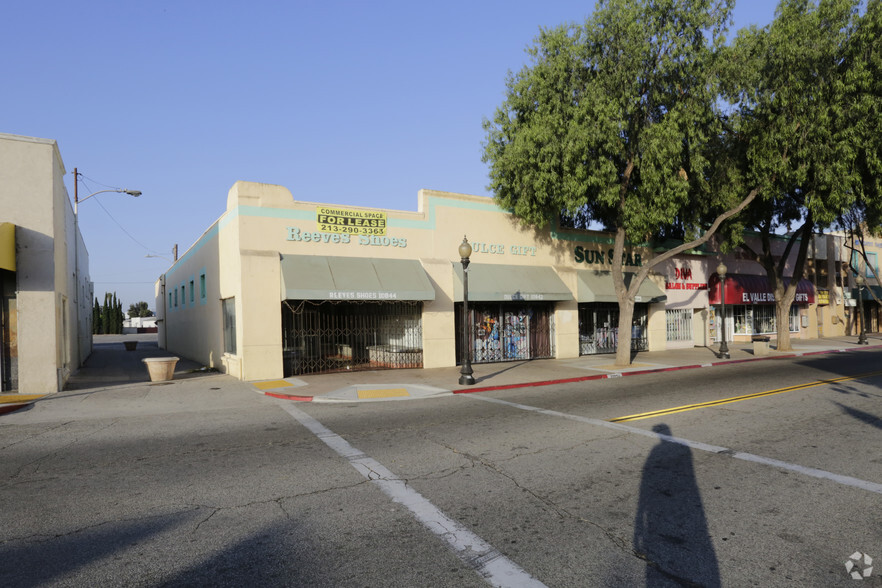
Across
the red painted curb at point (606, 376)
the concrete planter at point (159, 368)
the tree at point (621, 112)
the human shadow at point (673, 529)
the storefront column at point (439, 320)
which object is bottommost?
the red painted curb at point (606, 376)

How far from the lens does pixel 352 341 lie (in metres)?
20.4

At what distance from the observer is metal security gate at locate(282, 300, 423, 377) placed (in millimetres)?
17422

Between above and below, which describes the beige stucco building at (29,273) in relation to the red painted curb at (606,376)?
above

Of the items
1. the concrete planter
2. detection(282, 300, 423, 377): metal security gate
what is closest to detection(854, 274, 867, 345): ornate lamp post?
detection(282, 300, 423, 377): metal security gate

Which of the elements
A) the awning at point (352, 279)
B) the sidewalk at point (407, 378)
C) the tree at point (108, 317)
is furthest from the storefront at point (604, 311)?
the tree at point (108, 317)

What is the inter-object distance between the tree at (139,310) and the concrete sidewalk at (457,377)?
→ 11559 cm

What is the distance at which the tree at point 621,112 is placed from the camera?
16.7 m

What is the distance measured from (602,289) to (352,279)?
1138 cm

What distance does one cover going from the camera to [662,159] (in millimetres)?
16594

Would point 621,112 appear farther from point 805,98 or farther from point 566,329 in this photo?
point 566,329

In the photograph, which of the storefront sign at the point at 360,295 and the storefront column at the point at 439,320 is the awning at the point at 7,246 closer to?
the storefront sign at the point at 360,295

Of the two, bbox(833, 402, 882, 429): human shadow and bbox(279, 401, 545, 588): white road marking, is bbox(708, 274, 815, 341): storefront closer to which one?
bbox(833, 402, 882, 429): human shadow

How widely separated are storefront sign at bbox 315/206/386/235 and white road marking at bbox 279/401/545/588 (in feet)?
34.8

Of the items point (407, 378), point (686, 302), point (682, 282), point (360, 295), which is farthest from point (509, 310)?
point (686, 302)
